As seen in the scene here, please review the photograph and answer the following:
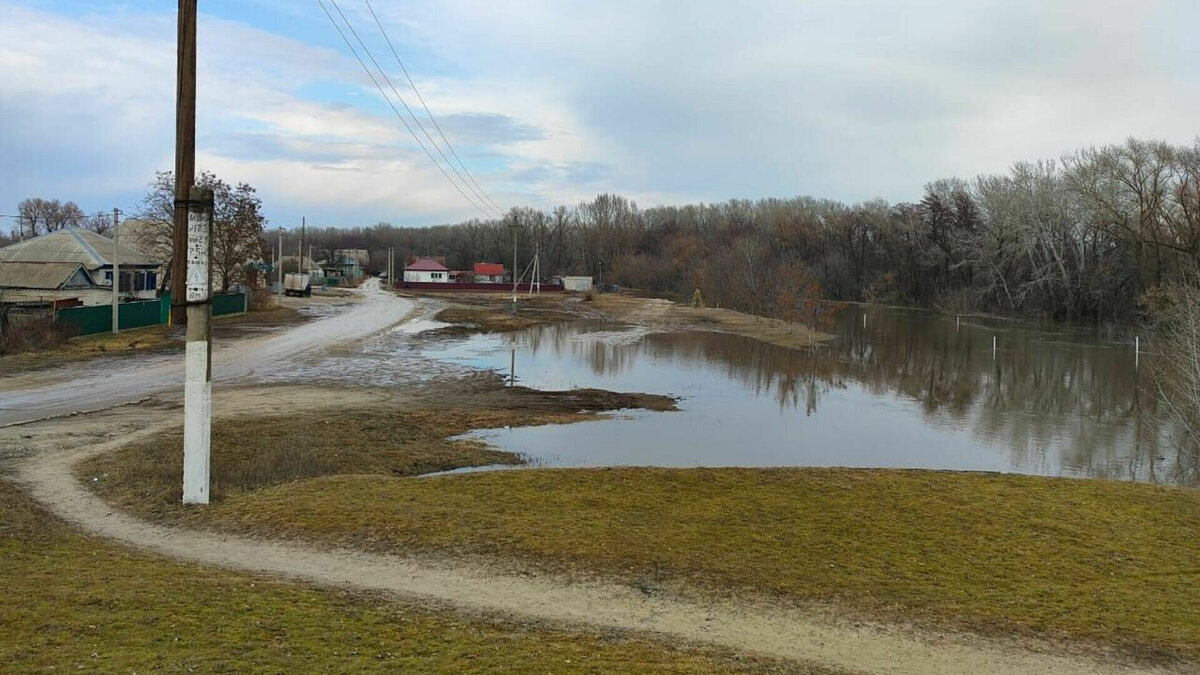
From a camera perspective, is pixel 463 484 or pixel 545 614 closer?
pixel 545 614

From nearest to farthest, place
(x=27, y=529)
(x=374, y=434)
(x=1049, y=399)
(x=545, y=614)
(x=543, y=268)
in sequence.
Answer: (x=545, y=614) → (x=27, y=529) → (x=374, y=434) → (x=1049, y=399) → (x=543, y=268)

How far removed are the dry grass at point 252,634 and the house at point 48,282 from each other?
39.7 metres

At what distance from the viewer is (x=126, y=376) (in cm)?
2345

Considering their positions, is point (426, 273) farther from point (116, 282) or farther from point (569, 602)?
point (569, 602)

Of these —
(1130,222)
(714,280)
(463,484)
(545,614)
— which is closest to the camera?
(545,614)

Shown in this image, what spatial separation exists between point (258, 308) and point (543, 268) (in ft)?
271

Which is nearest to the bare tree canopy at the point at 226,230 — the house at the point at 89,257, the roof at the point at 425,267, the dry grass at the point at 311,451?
the house at the point at 89,257

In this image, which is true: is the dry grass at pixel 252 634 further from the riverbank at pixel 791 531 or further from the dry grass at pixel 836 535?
the dry grass at pixel 836 535

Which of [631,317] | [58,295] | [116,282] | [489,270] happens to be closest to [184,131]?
[116,282]

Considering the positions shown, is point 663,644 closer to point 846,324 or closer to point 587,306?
point 846,324

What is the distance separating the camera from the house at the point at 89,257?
139ft

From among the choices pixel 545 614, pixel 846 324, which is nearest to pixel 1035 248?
pixel 846 324

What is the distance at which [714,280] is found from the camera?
7706 centimetres

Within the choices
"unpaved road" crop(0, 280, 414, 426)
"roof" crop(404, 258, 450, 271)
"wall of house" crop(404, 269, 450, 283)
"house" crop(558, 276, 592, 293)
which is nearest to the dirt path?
"unpaved road" crop(0, 280, 414, 426)
